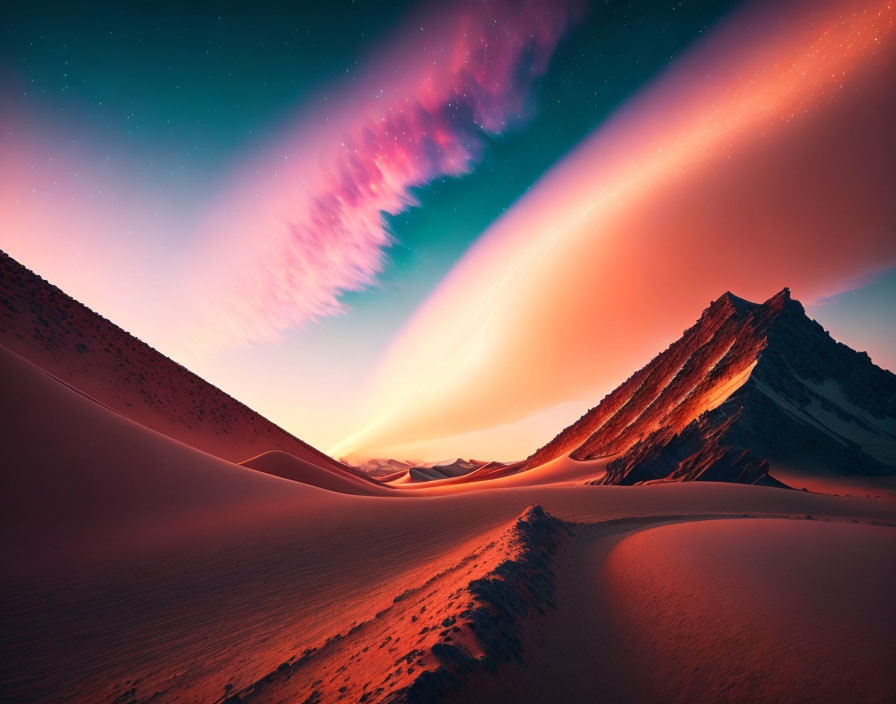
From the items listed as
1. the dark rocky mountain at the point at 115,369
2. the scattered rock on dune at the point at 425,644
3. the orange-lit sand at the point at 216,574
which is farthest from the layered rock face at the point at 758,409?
the dark rocky mountain at the point at 115,369

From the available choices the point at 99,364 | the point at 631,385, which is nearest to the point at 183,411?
the point at 99,364

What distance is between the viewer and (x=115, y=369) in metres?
28.0

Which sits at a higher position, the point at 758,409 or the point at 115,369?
the point at 115,369

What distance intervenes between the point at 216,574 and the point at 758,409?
74.5 feet

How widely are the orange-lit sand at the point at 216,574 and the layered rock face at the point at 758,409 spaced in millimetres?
7611

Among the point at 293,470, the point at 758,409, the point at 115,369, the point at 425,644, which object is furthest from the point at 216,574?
the point at 115,369

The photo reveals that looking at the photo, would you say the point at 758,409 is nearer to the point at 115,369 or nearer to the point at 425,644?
the point at 425,644

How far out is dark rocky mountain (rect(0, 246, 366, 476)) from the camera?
23.4 metres

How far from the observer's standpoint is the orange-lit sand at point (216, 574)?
3424 millimetres

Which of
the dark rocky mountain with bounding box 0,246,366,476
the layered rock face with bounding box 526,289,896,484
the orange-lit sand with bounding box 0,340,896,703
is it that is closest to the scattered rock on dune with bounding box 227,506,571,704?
the orange-lit sand with bounding box 0,340,896,703

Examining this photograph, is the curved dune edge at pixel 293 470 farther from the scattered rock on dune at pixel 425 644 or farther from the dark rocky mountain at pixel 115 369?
the scattered rock on dune at pixel 425 644

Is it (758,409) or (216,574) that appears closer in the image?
(216,574)

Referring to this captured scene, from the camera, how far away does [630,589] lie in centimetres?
537

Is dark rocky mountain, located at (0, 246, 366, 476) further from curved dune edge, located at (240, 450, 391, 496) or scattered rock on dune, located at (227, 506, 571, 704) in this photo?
scattered rock on dune, located at (227, 506, 571, 704)
